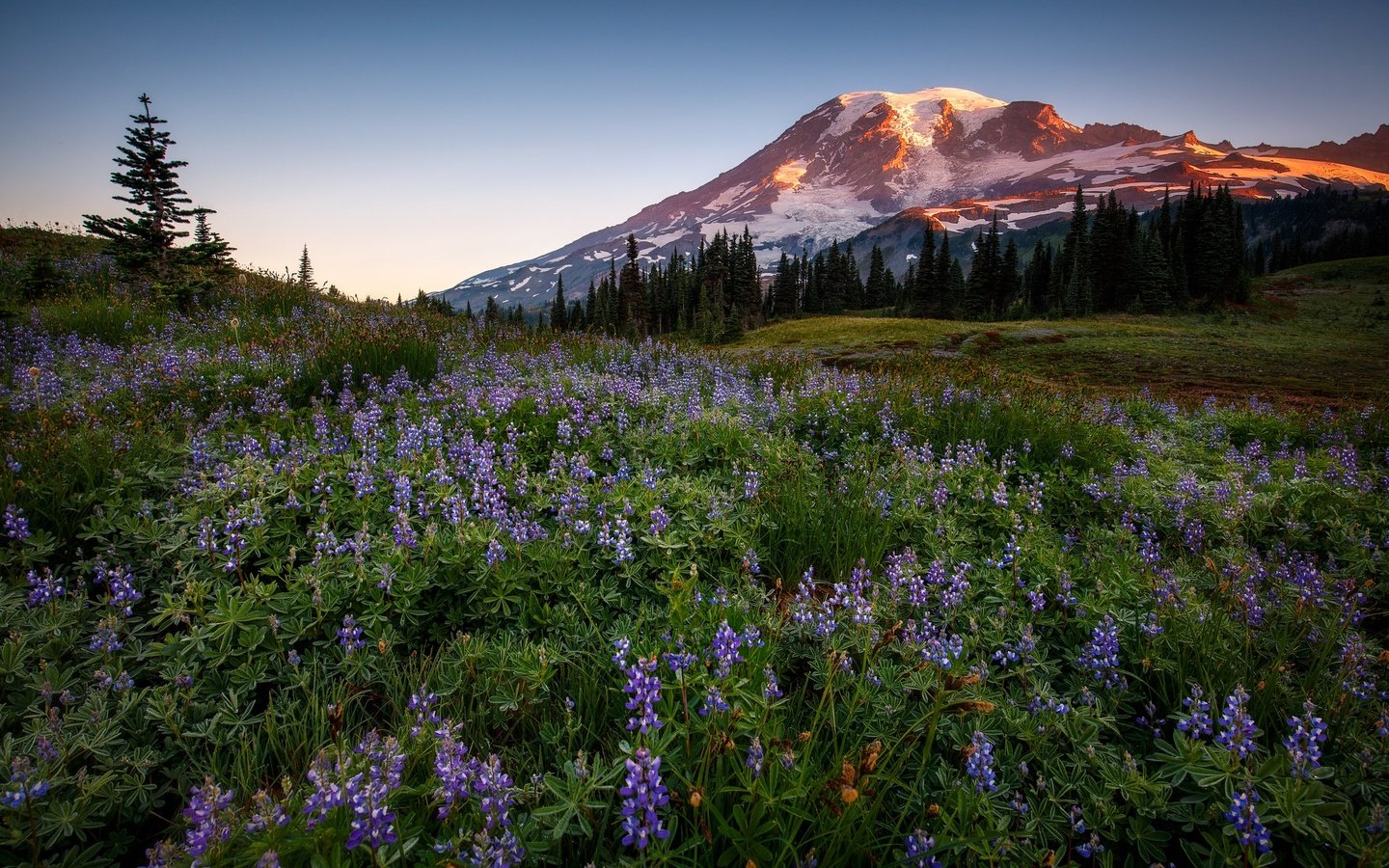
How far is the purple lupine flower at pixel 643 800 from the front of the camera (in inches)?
66.3

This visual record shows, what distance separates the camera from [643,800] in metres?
1.71

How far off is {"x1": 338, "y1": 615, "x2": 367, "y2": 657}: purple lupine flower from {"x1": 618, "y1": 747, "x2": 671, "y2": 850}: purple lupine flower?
187cm

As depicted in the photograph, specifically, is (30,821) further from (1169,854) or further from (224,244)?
(224,244)

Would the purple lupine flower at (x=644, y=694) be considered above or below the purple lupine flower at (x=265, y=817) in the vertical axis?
above

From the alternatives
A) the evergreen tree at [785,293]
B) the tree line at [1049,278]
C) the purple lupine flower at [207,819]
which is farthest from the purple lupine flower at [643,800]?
the evergreen tree at [785,293]

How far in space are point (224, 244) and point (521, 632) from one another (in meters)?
16.0

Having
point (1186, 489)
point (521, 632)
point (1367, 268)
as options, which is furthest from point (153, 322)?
point (1367, 268)

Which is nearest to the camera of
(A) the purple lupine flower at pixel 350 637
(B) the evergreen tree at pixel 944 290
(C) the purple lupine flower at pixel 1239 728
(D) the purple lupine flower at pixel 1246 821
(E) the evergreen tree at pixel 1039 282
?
(D) the purple lupine flower at pixel 1246 821

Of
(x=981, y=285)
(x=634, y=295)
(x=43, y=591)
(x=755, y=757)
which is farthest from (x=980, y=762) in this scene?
(x=981, y=285)

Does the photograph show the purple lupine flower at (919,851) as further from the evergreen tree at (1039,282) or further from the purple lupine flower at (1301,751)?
the evergreen tree at (1039,282)

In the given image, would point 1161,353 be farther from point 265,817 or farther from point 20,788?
point 20,788

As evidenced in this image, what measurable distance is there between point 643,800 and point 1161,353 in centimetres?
3148

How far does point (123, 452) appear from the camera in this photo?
176 inches

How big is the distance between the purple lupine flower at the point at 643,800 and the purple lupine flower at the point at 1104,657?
255cm
